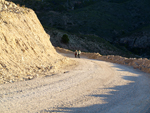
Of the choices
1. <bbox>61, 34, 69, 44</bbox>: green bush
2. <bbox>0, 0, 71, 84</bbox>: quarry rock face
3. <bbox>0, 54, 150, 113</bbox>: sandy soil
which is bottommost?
<bbox>0, 54, 150, 113</bbox>: sandy soil

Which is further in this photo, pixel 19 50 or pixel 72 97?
pixel 19 50

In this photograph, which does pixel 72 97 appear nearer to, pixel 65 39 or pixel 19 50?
pixel 19 50

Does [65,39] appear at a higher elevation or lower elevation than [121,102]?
higher

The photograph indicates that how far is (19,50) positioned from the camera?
1140cm

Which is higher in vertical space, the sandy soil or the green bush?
the green bush

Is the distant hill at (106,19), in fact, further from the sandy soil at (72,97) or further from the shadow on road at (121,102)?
the sandy soil at (72,97)

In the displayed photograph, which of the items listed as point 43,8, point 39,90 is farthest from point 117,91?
point 43,8

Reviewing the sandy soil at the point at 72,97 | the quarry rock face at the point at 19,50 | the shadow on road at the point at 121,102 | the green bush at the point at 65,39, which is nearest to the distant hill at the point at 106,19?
the green bush at the point at 65,39

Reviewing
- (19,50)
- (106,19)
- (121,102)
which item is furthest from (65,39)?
(121,102)

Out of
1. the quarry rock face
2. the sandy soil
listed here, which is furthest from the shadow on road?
the quarry rock face

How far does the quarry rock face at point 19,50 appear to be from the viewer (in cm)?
922

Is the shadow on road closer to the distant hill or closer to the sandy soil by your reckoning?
the sandy soil

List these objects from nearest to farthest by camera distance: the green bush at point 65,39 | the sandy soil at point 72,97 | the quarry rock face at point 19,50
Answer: the sandy soil at point 72,97 → the quarry rock face at point 19,50 → the green bush at point 65,39

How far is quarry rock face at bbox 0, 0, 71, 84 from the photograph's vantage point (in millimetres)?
9219
